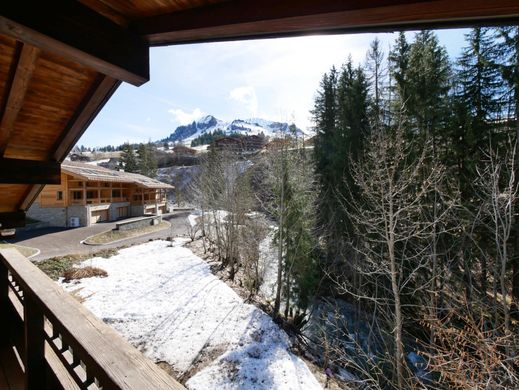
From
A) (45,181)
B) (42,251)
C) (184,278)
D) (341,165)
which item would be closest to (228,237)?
(184,278)

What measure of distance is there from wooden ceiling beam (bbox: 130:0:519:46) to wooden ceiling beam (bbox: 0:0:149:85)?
0.17m

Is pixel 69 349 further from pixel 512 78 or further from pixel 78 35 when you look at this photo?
pixel 512 78

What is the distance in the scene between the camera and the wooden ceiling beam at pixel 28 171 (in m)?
2.69

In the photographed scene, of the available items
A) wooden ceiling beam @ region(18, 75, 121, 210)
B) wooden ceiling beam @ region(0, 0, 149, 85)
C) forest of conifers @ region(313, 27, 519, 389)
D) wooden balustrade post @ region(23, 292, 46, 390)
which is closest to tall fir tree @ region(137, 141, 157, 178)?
forest of conifers @ region(313, 27, 519, 389)

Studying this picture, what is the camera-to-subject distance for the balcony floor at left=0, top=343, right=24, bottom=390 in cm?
205

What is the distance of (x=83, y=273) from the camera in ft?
33.5

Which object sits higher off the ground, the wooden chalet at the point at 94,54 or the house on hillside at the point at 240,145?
the house on hillside at the point at 240,145

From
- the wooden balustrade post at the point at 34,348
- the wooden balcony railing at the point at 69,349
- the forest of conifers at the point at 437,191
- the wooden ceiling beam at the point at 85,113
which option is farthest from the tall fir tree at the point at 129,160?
the wooden balustrade post at the point at 34,348

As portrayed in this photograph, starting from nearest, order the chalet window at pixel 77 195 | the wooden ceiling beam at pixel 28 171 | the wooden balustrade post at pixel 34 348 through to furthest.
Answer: the wooden balustrade post at pixel 34 348 → the wooden ceiling beam at pixel 28 171 → the chalet window at pixel 77 195

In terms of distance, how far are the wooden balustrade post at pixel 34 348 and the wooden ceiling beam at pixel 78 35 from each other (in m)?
1.40

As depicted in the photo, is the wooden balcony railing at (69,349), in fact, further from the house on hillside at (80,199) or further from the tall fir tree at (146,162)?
the tall fir tree at (146,162)

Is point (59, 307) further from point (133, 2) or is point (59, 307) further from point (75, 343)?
point (133, 2)

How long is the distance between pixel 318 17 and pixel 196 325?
29.6ft

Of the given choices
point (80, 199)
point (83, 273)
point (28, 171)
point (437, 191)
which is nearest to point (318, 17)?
point (28, 171)
